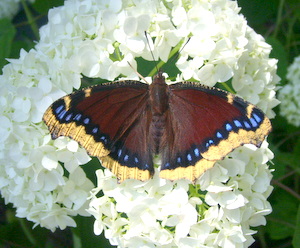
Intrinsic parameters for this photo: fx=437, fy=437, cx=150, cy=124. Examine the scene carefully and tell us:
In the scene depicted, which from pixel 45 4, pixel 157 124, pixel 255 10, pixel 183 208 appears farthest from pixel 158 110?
pixel 45 4

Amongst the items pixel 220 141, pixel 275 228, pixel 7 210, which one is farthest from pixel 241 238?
pixel 7 210

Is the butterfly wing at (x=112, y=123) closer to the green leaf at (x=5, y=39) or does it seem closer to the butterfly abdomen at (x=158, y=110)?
the butterfly abdomen at (x=158, y=110)

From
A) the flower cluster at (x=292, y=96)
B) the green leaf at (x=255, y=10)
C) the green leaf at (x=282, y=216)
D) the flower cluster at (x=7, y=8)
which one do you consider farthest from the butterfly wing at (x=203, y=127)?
the flower cluster at (x=7, y=8)

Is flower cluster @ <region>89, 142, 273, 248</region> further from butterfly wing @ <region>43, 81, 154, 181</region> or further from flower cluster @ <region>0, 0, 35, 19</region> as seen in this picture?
flower cluster @ <region>0, 0, 35, 19</region>

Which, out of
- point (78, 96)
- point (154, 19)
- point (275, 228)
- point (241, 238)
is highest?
point (154, 19)

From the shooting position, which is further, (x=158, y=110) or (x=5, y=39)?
(x=5, y=39)

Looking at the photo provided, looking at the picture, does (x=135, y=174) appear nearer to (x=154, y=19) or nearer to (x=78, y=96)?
(x=78, y=96)

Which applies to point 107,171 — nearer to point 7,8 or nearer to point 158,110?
point 158,110
